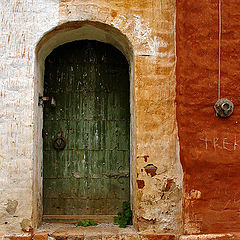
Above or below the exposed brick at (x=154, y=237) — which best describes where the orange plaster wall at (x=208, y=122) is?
above

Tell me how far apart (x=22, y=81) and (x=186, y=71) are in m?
1.82

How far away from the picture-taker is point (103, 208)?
442 centimetres

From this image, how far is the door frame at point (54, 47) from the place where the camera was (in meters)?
4.00

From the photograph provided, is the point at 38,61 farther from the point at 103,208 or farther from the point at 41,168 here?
the point at 103,208

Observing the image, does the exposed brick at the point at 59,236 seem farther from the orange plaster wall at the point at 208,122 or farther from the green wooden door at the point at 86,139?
the orange plaster wall at the point at 208,122

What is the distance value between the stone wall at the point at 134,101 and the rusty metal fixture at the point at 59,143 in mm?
432

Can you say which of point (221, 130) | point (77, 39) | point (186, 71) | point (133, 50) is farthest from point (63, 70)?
point (221, 130)

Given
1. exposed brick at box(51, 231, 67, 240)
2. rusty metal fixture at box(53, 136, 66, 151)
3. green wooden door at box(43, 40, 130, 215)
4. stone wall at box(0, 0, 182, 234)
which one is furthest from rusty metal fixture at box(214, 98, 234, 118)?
exposed brick at box(51, 231, 67, 240)

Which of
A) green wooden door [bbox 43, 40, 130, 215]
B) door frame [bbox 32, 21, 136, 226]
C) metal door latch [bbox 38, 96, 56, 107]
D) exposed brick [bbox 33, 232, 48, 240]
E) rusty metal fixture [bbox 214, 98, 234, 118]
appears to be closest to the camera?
rusty metal fixture [bbox 214, 98, 234, 118]

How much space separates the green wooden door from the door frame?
0.17 meters

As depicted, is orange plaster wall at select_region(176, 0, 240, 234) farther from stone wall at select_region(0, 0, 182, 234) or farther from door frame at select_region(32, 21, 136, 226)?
door frame at select_region(32, 21, 136, 226)

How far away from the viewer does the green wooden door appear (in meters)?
4.43

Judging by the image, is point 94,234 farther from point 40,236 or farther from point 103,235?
point 40,236

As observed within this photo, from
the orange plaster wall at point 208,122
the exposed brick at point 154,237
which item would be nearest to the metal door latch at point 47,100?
the orange plaster wall at point 208,122
